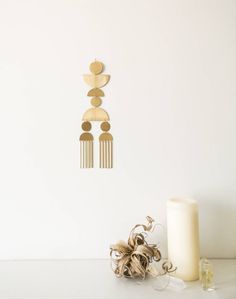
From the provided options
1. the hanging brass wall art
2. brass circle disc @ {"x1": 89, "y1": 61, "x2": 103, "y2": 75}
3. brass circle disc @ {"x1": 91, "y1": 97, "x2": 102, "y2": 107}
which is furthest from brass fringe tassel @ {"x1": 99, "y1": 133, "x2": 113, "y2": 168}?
brass circle disc @ {"x1": 89, "y1": 61, "x2": 103, "y2": 75}

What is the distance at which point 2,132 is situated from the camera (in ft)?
3.09

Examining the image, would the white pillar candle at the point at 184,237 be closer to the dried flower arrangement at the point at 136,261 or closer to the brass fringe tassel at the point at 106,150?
the dried flower arrangement at the point at 136,261

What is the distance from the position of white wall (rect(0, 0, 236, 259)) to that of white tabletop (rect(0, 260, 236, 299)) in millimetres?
57

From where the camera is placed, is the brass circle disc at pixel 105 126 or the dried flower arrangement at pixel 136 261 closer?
the dried flower arrangement at pixel 136 261

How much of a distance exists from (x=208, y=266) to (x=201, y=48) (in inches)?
26.4

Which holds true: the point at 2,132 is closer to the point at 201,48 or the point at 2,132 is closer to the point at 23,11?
the point at 23,11

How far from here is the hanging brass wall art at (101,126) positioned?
0.93 metres

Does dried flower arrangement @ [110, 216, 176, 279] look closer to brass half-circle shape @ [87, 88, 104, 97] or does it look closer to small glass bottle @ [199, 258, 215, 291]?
small glass bottle @ [199, 258, 215, 291]

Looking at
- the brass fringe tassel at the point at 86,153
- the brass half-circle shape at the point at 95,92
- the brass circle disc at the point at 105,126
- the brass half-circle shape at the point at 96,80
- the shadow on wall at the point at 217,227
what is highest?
the brass half-circle shape at the point at 96,80

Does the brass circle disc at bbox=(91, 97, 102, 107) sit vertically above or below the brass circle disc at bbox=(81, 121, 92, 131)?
above

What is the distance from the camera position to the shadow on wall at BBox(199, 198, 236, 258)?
0.94 meters

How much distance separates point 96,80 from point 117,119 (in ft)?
0.48

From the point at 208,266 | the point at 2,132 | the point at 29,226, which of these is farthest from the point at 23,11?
the point at 208,266

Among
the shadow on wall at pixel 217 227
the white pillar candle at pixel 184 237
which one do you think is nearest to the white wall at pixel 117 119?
the shadow on wall at pixel 217 227
